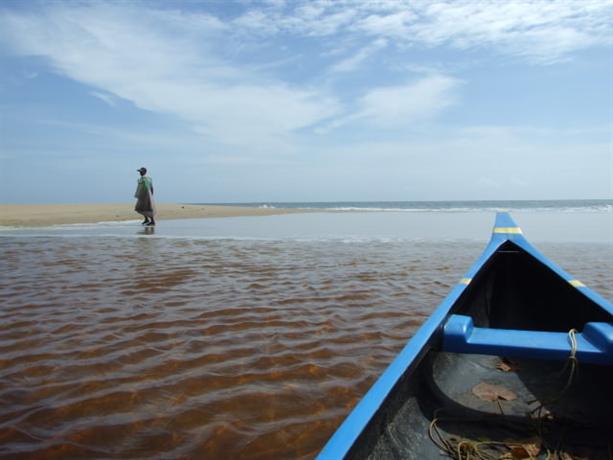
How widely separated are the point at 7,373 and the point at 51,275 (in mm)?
3690

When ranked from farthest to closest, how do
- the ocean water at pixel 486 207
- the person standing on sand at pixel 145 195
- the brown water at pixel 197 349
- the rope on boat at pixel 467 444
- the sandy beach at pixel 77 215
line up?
1. the ocean water at pixel 486 207
2. the sandy beach at pixel 77 215
3. the person standing on sand at pixel 145 195
4. the brown water at pixel 197 349
5. the rope on boat at pixel 467 444

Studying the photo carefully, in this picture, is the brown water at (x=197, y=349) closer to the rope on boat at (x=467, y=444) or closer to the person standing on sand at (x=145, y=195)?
the rope on boat at (x=467, y=444)

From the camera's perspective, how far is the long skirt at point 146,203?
1471 cm

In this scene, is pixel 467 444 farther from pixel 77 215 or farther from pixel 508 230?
pixel 77 215

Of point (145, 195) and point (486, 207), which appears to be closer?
point (145, 195)

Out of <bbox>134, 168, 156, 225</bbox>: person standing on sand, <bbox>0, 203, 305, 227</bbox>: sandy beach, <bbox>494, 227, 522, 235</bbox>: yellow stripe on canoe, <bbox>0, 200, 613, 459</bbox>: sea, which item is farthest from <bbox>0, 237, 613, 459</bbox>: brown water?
<bbox>0, 203, 305, 227</bbox>: sandy beach

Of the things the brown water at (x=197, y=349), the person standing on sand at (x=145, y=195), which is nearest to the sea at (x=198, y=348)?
the brown water at (x=197, y=349)

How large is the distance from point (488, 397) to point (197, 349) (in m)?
2.09

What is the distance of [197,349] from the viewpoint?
10.9 ft

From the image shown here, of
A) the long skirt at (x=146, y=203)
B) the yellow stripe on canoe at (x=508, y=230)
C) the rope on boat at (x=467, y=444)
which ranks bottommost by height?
the rope on boat at (x=467, y=444)

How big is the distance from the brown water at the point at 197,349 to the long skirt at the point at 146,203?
776 centimetres

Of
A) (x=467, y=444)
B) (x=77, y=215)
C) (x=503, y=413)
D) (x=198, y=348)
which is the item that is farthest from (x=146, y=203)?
(x=467, y=444)

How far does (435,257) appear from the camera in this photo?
8.07 metres

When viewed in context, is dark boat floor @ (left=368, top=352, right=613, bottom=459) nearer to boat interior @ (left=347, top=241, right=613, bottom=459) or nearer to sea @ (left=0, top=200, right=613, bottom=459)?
boat interior @ (left=347, top=241, right=613, bottom=459)
